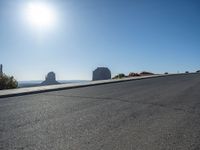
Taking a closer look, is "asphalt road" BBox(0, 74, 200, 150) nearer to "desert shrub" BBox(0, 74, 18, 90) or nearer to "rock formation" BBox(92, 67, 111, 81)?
"desert shrub" BBox(0, 74, 18, 90)

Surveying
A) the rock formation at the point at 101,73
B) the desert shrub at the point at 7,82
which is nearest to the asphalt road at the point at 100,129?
the desert shrub at the point at 7,82

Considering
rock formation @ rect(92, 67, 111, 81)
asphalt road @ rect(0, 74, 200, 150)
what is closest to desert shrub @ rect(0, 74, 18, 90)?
asphalt road @ rect(0, 74, 200, 150)

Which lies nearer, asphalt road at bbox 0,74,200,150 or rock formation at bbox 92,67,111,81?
asphalt road at bbox 0,74,200,150

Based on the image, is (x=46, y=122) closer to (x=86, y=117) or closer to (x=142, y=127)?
(x=86, y=117)

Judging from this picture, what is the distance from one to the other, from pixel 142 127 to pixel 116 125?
0.64 metres

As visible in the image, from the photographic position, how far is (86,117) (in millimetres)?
6867

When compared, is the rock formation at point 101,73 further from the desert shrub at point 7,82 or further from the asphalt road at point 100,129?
the asphalt road at point 100,129

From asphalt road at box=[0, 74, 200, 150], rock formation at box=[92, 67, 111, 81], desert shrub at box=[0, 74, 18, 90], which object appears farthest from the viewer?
rock formation at box=[92, 67, 111, 81]

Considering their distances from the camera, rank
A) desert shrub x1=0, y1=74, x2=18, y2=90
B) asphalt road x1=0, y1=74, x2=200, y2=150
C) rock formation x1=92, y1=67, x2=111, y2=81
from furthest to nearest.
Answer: rock formation x1=92, y1=67, x2=111, y2=81, desert shrub x1=0, y1=74, x2=18, y2=90, asphalt road x1=0, y1=74, x2=200, y2=150

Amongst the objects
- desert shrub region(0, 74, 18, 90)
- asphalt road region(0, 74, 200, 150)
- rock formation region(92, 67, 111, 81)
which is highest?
rock formation region(92, 67, 111, 81)

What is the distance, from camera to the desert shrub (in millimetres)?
19328

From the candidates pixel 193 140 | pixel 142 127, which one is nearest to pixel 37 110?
pixel 142 127

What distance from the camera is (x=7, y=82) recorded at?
19719 millimetres

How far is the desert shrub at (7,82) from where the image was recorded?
19328 millimetres
